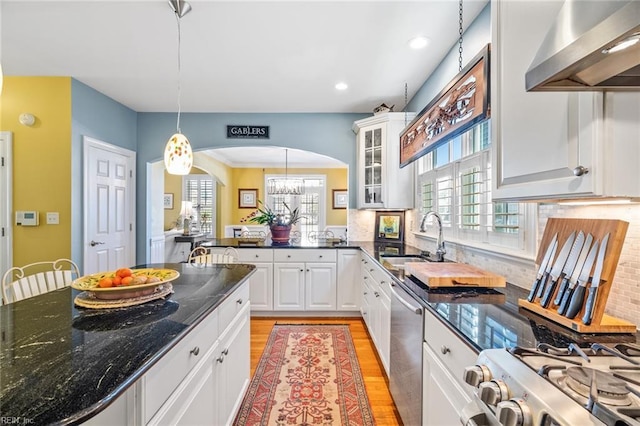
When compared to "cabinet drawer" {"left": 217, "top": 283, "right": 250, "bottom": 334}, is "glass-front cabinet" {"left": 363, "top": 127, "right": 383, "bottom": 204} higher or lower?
higher

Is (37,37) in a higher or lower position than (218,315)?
higher

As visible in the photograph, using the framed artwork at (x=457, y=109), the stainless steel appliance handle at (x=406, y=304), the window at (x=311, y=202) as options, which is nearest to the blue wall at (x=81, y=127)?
the stainless steel appliance handle at (x=406, y=304)

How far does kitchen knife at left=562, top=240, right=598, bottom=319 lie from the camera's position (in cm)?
105

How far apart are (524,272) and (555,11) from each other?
1.24 m

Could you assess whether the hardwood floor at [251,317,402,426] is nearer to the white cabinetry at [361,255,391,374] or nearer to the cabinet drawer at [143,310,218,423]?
the white cabinetry at [361,255,391,374]

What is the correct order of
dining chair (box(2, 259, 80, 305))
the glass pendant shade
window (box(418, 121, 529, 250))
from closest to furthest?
dining chair (box(2, 259, 80, 305)) < window (box(418, 121, 529, 250)) < the glass pendant shade

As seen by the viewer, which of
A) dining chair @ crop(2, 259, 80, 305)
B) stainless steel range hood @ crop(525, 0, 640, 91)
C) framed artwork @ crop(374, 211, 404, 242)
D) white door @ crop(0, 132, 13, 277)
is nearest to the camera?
stainless steel range hood @ crop(525, 0, 640, 91)

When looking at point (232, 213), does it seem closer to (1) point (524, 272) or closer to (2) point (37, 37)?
(2) point (37, 37)

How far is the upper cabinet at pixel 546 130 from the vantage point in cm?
82

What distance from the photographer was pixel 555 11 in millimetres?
1007

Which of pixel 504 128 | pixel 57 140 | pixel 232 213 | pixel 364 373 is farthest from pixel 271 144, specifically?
pixel 232 213

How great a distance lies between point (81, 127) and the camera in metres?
3.37

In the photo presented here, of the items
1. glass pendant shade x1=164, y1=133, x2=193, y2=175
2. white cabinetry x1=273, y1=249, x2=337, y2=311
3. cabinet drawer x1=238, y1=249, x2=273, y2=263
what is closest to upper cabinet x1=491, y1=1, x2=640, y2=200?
glass pendant shade x1=164, y1=133, x2=193, y2=175

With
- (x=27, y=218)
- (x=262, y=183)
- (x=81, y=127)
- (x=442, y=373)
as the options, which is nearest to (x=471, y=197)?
(x=442, y=373)
